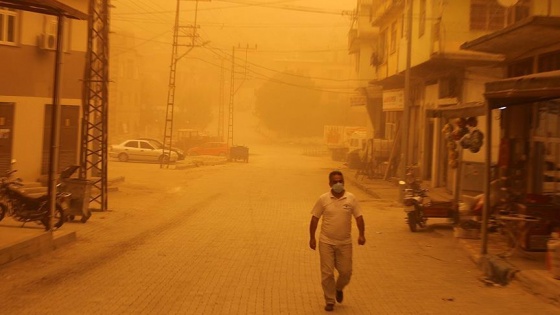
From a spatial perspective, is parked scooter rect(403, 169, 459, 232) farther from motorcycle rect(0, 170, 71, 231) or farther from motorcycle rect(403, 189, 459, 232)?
motorcycle rect(0, 170, 71, 231)

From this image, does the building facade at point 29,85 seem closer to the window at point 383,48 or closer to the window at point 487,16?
the window at point 487,16

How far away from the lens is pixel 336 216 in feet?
26.9

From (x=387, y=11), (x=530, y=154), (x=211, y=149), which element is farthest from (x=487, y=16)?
(x=211, y=149)

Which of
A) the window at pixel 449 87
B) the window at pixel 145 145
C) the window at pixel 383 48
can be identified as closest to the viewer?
the window at pixel 449 87

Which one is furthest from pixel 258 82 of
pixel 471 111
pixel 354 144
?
pixel 471 111

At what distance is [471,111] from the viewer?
47.6ft

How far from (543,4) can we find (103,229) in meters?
12.1

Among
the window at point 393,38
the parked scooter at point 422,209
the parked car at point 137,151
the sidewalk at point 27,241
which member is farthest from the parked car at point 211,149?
the sidewalk at point 27,241

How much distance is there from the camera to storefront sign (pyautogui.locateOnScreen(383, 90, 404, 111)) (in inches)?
1203

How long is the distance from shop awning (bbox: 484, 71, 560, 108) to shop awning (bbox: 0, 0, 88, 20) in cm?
700

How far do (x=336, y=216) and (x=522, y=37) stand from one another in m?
7.75

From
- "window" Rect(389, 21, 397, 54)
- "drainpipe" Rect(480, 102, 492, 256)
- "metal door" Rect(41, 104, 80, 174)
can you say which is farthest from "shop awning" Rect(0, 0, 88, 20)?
"window" Rect(389, 21, 397, 54)

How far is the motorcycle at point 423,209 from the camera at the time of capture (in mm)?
15844

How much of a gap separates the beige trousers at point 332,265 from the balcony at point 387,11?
24502 mm
